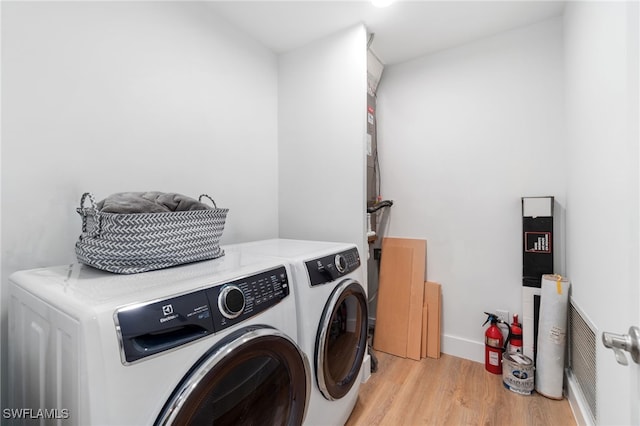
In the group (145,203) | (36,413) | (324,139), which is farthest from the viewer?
(324,139)

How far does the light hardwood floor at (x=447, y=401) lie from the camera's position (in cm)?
147

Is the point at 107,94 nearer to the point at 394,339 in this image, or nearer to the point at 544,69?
the point at 394,339

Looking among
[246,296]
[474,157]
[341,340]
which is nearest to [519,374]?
[341,340]

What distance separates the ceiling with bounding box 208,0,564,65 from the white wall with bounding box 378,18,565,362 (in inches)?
6.0

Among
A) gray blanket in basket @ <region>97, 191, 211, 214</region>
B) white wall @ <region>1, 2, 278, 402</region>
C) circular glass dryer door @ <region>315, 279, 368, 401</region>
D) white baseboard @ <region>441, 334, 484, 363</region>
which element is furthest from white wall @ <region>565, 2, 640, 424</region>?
white wall @ <region>1, 2, 278, 402</region>

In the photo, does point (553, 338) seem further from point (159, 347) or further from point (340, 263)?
point (159, 347)

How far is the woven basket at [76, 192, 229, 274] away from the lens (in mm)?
901

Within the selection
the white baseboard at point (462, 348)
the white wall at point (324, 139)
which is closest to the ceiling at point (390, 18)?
the white wall at point (324, 139)

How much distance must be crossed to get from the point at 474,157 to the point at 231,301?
2046 mm

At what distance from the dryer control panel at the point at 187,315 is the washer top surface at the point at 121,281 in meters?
0.02

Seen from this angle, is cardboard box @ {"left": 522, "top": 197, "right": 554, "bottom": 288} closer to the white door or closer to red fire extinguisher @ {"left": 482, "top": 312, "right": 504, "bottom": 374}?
red fire extinguisher @ {"left": 482, "top": 312, "right": 504, "bottom": 374}

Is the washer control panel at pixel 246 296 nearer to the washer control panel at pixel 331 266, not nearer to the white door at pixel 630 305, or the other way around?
the washer control panel at pixel 331 266

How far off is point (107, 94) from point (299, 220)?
4.36 ft

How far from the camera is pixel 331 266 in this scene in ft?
4.18
